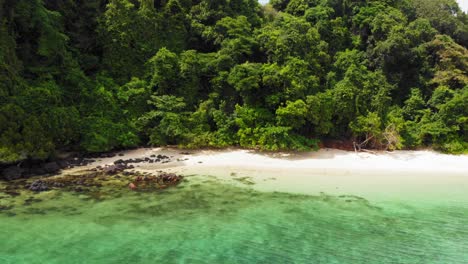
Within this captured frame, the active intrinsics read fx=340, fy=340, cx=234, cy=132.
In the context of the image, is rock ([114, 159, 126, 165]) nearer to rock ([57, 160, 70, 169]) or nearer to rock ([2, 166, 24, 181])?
rock ([57, 160, 70, 169])

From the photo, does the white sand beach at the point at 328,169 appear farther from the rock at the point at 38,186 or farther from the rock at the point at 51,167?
the rock at the point at 38,186

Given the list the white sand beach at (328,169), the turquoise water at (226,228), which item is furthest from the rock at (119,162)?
the turquoise water at (226,228)

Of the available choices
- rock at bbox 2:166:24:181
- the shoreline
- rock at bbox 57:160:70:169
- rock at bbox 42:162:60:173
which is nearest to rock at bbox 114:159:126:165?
the shoreline

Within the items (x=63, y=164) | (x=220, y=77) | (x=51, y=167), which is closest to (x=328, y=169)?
(x=220, y=77)

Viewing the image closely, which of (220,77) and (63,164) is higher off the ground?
(220,77)

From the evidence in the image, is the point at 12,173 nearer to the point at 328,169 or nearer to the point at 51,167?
the point at 51,167

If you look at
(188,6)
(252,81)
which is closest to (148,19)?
(188,6)

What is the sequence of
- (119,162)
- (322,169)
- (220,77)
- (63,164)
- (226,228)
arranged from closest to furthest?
(226,228) < (63,164) < (322,169) < (119,162) < (220,77)
